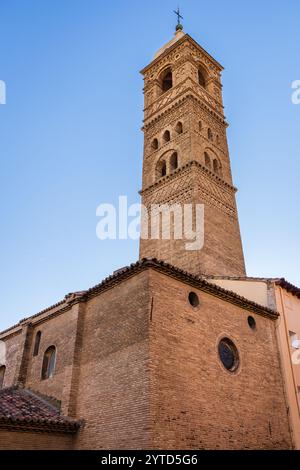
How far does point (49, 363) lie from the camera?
1277 cm

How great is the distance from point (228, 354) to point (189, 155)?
32.8ft

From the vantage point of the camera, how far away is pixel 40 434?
9602 mm

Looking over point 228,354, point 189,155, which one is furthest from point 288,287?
point 189,155

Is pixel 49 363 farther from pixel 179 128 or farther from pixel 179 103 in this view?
pixel 179 103

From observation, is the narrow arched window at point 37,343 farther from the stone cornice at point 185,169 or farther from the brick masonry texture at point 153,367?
the stone cornice at point 185,169

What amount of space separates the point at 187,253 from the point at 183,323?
20.9 ft

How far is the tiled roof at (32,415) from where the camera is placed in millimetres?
9359

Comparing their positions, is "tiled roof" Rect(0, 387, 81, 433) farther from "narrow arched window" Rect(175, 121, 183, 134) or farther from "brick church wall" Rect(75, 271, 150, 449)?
"narrow arched window" Rect(175, 121, 183, 134)

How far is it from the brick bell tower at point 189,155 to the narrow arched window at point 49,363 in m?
5.77

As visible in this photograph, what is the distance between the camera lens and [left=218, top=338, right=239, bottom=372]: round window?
1093 centimetres

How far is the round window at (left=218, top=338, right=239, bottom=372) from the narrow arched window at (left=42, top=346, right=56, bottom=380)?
195 inches

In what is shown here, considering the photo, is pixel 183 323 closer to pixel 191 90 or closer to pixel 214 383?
pixel 214 383

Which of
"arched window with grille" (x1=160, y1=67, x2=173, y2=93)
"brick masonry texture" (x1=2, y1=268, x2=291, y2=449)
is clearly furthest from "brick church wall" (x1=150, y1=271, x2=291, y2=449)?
"arched window with grille" (x1=160, y1=67, x2=173, y2=93)
